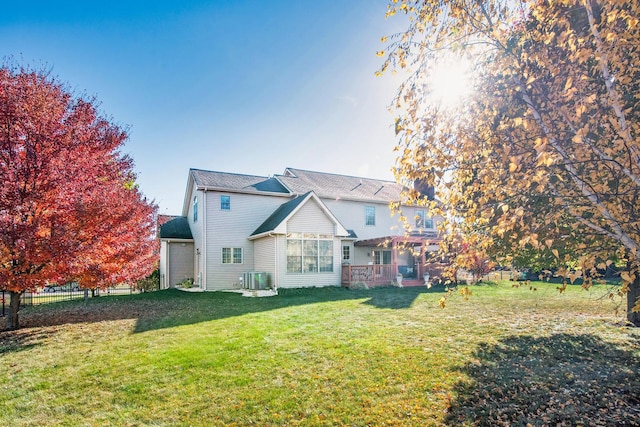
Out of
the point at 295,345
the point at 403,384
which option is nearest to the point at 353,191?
the point at 295,345

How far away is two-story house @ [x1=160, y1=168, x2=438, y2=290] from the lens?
60.8 feet

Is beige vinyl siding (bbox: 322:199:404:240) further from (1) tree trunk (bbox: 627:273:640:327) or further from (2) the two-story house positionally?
(1) tree trunk (bbox: 627:273:640:327)

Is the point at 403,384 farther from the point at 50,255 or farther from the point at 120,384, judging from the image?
the point at 50,255

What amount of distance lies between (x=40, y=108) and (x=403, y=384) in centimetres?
1051

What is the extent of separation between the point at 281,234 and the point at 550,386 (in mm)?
14007

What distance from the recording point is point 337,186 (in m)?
24.5

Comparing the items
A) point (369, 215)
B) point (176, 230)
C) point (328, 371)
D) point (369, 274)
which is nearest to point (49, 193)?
point (328, 371)

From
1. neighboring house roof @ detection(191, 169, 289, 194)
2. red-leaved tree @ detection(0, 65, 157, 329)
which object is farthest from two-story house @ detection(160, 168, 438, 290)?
red-leaved tree @ detection(0, 65, 157, 329)

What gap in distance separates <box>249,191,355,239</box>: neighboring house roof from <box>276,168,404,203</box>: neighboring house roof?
281 cm

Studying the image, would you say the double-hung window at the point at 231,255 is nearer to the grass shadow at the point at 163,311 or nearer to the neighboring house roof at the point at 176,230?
→ the neighboring house roof at the point at 176,230

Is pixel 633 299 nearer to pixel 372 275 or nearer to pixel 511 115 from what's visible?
pixel 511 115

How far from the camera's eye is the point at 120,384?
17.4ft

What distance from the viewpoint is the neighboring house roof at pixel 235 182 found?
20059 millimetres

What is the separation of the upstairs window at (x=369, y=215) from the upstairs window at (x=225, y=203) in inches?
359
